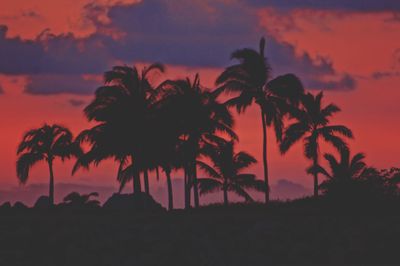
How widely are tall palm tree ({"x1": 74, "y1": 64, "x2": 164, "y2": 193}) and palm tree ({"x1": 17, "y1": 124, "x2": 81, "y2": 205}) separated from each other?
7656 millimetres

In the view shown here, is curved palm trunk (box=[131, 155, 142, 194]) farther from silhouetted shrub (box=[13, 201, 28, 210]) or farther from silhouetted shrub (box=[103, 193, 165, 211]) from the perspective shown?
silhouetted shrub (box=[13, 201, 28, 210])

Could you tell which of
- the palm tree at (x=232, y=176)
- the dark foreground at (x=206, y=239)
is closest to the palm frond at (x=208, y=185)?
the palm tree at (x=232, y=176)

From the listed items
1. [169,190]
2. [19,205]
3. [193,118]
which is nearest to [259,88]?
[193,118]

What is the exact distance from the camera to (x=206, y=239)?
123 ft

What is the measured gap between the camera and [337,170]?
5734 centimetres

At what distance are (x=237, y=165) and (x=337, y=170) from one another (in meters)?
11.4

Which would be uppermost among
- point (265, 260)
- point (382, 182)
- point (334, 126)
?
point (334, 126)

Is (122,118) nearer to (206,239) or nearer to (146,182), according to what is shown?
(146,182)

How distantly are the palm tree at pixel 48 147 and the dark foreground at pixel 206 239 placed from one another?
25.4m

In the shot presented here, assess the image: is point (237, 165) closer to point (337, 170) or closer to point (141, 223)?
point (337, 170)

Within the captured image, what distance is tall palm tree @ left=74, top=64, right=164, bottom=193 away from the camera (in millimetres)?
57906

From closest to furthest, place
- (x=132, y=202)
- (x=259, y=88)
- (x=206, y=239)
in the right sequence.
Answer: (x=206, y=239) → (x=259, y=88) → (x=132, y=202)

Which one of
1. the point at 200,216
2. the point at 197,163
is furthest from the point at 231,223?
the point at 197,163

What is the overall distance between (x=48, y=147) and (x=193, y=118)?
1445 centimetres
